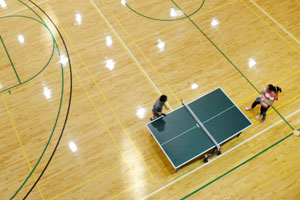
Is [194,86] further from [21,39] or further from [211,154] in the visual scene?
[21,39]

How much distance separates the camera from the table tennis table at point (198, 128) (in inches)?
282

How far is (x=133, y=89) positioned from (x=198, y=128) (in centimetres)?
259

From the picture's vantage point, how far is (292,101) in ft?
28.5

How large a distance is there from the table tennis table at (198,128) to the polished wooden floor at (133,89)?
2.04 ft

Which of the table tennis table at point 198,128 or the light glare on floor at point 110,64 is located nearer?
the table tennis table at point 198,128

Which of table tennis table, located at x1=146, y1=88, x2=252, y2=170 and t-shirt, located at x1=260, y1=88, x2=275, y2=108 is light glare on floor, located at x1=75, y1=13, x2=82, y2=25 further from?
t-shirt, located at x1=260, y1=88, x2=275, y2=108

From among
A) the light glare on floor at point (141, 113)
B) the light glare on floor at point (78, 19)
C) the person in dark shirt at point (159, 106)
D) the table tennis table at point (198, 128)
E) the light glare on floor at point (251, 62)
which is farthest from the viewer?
the light glare on floor at point (78, 19)

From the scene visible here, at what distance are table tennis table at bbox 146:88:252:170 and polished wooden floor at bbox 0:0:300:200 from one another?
622 mm

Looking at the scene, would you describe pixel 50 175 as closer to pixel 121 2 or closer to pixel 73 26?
pixel 73 26

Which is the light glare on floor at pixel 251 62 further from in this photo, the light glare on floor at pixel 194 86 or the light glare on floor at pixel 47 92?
the light glare on floor at pixel 47 92

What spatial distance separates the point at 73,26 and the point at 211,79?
18.0ft

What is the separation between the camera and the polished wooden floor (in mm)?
7312

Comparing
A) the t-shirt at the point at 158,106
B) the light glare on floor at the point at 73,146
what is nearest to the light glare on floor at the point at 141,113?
the t-shirt at the point at 158,106

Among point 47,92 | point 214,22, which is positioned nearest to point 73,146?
point 47,92
